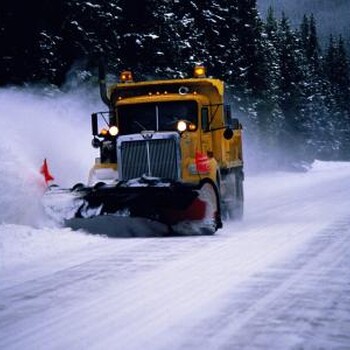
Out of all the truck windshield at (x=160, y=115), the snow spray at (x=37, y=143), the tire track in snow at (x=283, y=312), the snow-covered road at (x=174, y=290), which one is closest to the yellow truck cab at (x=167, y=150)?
the truck windshield at (x=160, y=115)

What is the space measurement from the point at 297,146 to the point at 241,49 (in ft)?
55.0

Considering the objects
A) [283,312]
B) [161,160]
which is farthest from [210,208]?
[283,312]

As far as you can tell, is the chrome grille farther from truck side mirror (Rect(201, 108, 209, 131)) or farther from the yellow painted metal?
truck side mirror (Rect(201, 108, 209, 131))

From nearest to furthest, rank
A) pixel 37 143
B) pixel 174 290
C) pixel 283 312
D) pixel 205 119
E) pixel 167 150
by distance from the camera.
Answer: pixel 283 312, pixel 174 290, pixel 167 150, pixel 205 119, pixel 37 143

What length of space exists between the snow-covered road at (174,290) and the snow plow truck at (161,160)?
0.54 meters

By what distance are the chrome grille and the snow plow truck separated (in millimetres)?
17

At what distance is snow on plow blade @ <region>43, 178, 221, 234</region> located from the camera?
9633mm

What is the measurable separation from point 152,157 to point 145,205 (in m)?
1.03

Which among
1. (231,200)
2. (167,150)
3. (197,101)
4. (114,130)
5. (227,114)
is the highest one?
(197,101)

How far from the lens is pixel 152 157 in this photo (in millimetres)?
10391

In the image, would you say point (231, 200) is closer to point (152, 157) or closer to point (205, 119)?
point (205, 119)

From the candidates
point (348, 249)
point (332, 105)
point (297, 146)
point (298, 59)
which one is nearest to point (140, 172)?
point (348, 249)

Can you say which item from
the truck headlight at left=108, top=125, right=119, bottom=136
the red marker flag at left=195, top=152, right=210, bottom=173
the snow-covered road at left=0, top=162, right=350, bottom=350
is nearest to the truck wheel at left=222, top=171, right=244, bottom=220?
the red marker flag at left=195, top=152, right=210, bottom=173

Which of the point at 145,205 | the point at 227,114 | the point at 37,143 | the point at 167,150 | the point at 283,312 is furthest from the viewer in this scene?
the point at 37,143
